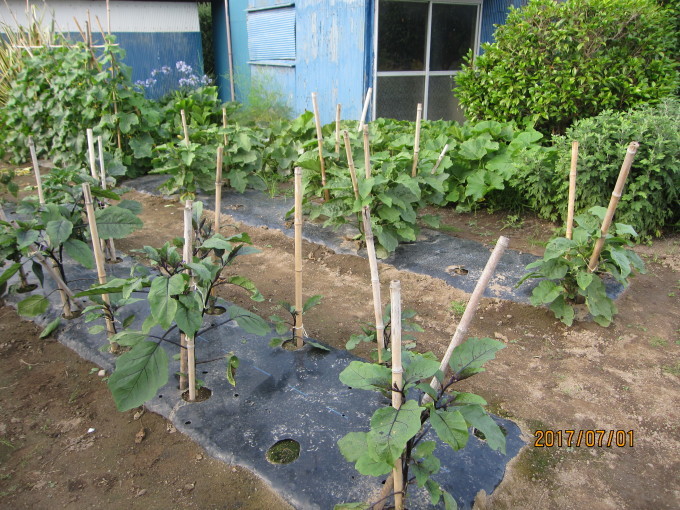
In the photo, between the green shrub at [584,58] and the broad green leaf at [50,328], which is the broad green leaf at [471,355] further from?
the green shrub at [584,58]

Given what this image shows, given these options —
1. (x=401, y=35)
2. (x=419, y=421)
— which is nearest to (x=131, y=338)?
(x=419, y=421)

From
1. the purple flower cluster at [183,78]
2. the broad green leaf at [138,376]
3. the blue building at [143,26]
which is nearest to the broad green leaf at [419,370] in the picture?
the broad green leaf at [138,376]

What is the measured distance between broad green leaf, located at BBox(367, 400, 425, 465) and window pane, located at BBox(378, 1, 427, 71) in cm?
634

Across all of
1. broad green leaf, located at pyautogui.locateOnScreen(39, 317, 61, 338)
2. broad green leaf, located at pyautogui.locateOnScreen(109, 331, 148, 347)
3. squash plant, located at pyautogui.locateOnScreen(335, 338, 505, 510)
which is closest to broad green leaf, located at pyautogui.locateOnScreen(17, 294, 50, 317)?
broad green leaf, located at pyautogui.locateOnScreen(39, 317, 61, 338)

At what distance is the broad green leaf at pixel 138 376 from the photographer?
2.08 meters

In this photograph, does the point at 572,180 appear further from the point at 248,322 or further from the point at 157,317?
the point at 157,317

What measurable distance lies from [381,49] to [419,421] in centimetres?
644

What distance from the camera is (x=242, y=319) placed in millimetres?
2502

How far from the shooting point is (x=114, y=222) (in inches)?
113

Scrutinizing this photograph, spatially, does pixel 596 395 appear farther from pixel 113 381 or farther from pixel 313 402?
pixel 113 381

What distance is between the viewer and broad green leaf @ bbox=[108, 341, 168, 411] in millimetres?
2078

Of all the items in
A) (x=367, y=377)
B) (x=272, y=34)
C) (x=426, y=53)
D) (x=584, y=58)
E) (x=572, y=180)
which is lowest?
(x=367, y=377)

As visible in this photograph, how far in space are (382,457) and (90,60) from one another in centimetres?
634

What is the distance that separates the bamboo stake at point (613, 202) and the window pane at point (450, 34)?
16.2ft
